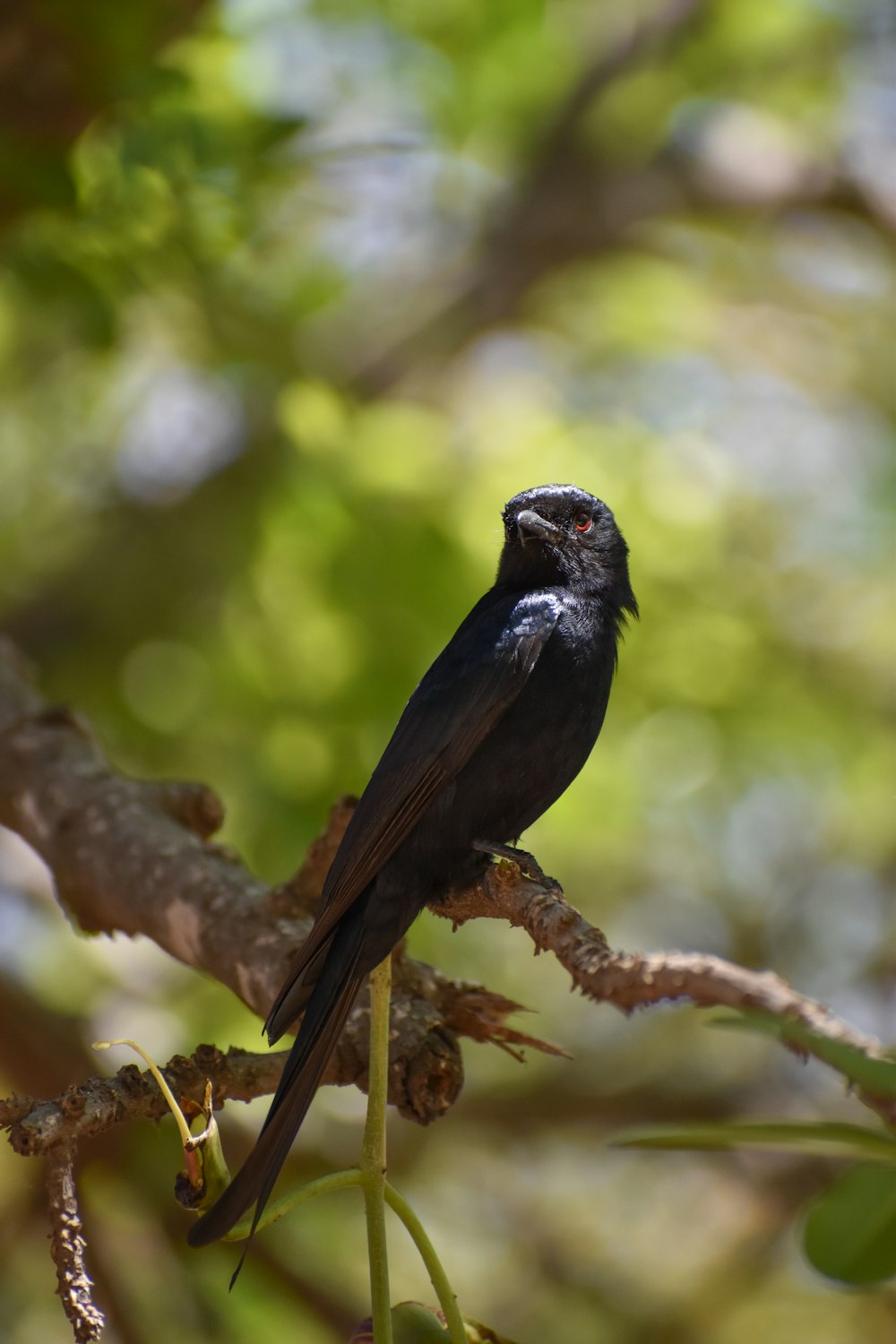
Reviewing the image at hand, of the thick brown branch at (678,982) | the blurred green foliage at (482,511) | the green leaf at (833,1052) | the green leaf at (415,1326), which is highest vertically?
the blurred green foliage at (482,511)

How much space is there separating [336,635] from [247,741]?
0.51 metres

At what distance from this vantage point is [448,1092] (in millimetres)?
2396

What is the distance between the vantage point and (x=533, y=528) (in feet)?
10.8

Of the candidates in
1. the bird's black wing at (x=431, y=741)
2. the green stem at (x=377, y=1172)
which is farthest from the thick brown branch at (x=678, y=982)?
the bird's black wing at (x=431, y=741)

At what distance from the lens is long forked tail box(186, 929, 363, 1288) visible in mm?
1843

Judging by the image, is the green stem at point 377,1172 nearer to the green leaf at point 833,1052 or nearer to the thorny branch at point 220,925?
the thorny branch at point 220,925

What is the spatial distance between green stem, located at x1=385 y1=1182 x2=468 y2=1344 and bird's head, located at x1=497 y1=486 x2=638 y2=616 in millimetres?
1774

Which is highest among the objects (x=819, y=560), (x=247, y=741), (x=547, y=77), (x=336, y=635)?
(x=547, y=77)

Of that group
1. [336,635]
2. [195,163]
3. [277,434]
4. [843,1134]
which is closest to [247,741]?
[336,635]

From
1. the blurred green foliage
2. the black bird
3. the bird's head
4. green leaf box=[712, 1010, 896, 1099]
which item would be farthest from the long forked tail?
the blurred green foliage

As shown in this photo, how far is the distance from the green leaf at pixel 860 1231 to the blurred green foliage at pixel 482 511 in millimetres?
2895

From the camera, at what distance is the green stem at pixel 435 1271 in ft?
5.33

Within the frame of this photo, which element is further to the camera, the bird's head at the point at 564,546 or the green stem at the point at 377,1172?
the bird's head at the point at 564,546

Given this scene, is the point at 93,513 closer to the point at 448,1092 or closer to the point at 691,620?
the point at 691,620
